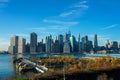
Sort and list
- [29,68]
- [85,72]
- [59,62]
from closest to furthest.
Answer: [85,72]
[29,68]
[59,62]

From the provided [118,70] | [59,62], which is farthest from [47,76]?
[59,62]

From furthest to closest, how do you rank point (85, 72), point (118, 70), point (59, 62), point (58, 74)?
point (59, 62), point (118, 70), point (85, 72), point (58, 74)

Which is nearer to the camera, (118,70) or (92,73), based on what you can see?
(92,73)

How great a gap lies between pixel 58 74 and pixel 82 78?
15.0 ft

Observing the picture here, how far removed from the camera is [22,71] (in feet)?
216

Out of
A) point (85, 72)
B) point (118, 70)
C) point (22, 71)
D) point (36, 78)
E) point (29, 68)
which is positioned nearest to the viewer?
point (36, 78)

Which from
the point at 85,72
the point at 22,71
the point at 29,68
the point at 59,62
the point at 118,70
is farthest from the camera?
the point at 59,62

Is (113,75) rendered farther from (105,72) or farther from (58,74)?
(58,74)

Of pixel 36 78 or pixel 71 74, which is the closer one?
pixel 36 78

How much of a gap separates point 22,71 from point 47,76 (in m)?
26.8

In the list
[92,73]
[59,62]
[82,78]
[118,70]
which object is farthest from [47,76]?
[59,62]

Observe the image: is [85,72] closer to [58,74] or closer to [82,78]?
[82,78]

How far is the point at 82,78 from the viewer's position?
43406 millimetres

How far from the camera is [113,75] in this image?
4662 centimetres
